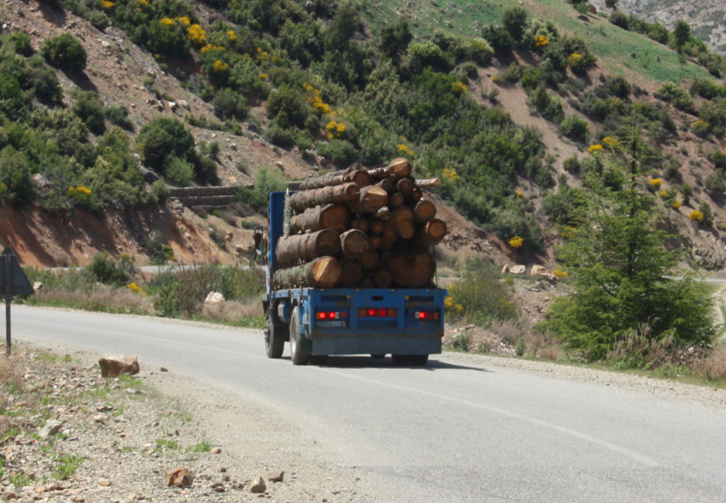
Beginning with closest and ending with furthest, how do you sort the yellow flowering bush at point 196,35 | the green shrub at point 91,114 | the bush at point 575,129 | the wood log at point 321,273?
the wood log at point 321,273
the green shrub at point 91,114
the yellow flowering bush at point 196,35
the bush at point 575,129

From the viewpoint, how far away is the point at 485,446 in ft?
30.0

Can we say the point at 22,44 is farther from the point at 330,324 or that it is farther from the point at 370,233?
the point at 330,324

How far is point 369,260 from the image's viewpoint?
16594 millimetres

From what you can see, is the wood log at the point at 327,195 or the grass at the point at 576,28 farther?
the grass at the point at 576,28

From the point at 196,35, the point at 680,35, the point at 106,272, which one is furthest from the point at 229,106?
the point at 680,35

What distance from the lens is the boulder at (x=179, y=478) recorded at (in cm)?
753

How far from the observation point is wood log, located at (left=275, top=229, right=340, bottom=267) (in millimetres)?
16156

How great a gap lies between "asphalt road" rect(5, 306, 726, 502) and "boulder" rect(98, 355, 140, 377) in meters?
1.17

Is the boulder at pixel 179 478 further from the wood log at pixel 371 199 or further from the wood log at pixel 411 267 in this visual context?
the wood log at pixel 411 267

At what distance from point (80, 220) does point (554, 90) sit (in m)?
54.6

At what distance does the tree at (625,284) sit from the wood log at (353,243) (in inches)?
244

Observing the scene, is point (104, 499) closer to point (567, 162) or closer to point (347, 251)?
point (347, 251)

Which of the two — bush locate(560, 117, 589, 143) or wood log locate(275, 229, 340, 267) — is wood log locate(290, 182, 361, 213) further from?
bush locate(560, 117, 589, 143)

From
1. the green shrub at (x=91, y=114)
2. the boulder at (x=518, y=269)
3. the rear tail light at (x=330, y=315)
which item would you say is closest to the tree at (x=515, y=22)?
the boulder at (x=518, y=269)
